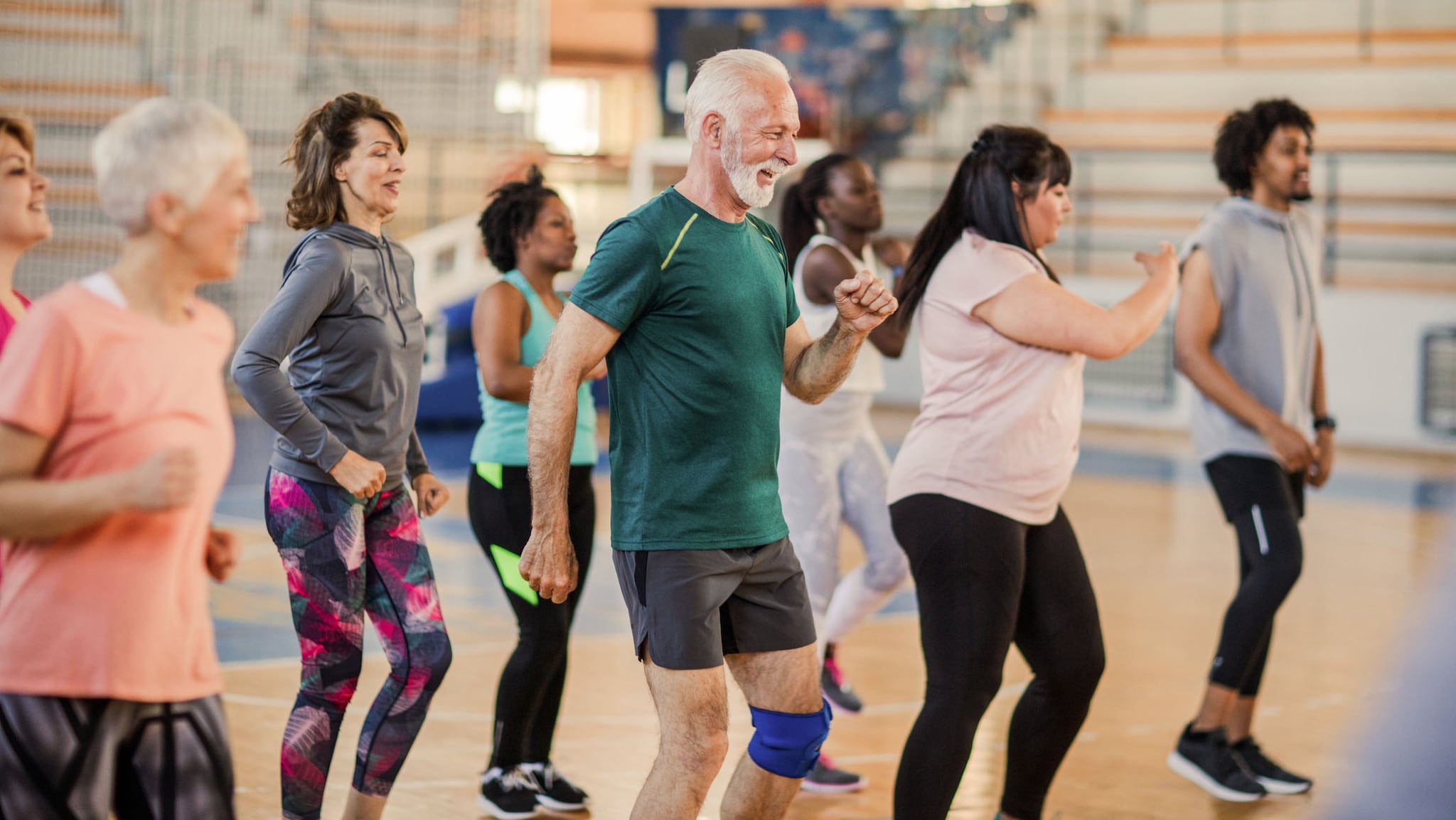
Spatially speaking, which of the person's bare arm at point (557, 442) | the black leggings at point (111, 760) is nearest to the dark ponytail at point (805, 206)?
the person's bare arm at point (557, 442)

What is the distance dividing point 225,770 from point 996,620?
5.31 ft

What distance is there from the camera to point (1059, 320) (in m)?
3.22

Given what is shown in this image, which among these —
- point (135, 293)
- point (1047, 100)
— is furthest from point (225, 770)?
point (1047, 100)

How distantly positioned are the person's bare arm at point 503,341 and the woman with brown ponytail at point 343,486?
58 cm

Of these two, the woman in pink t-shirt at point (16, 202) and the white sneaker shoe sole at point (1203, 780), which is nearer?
the woman in pink t-shirt at point (16, 202)

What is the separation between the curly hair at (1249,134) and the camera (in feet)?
14.5

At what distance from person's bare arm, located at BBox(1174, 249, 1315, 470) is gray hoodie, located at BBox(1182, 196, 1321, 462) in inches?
1.3

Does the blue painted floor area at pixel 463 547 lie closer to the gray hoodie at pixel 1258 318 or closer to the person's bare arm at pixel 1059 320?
the gray hoodie at pixel 1258 318

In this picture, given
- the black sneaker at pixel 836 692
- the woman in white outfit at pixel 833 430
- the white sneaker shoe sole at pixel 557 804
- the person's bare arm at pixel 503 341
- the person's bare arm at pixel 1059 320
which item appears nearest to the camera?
the person's bare arm at pixel 1059 320

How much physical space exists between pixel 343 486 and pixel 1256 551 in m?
2.49

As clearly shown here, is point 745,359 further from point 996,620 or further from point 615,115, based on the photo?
point 615,115

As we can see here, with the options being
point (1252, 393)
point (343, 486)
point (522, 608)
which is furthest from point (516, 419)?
point (1252, 393)

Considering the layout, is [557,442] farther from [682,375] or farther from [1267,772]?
[1267,772]

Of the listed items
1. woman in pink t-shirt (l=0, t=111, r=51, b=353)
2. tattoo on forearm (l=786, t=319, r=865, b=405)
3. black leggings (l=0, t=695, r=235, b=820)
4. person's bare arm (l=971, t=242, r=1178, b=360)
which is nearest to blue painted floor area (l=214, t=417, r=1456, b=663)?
person's bare arm (l=971, t=242, r=1178, b=360)
